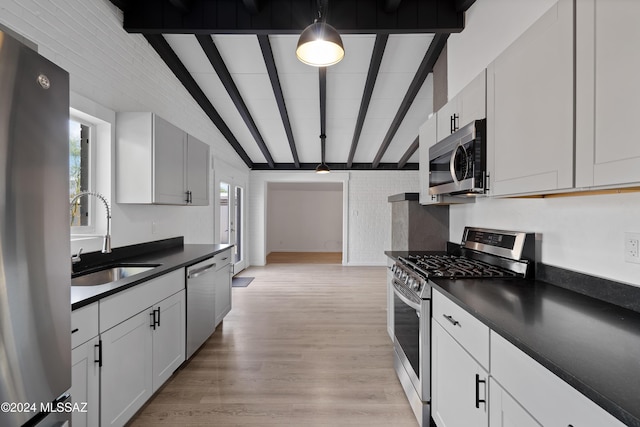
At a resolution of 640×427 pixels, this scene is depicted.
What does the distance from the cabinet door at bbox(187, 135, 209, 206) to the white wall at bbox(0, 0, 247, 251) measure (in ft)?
1.18

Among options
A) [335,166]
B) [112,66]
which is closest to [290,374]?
[112,66]

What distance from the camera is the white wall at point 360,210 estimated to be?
729 cm

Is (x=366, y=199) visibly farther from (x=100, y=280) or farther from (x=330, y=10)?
(x=100, y=280)

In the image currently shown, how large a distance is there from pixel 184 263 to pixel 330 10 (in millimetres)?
2536

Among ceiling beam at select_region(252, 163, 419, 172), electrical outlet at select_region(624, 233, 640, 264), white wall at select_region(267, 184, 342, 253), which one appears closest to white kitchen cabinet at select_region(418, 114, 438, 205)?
electrical outlet at select_region(624, 233, 640, 264)

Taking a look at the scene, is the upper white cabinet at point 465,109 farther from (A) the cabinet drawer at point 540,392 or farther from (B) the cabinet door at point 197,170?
(B) the cabinet door at point 197,170

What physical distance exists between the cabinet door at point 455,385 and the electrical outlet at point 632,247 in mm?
746

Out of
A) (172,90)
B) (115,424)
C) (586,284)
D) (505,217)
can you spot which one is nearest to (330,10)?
(172,90)

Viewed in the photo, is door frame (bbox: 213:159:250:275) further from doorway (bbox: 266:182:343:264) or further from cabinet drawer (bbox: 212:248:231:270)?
doorway (bbox: 266:182:343:264)

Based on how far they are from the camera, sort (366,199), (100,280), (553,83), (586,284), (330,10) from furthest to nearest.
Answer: (366,199) < (330,10) < (100,280) < (586,284) < (553,83)

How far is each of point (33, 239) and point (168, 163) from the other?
83.0 inches

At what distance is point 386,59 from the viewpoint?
3.46 meters

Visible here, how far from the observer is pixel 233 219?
6.24 meters

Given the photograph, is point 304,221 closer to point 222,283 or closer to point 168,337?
point 222,283
